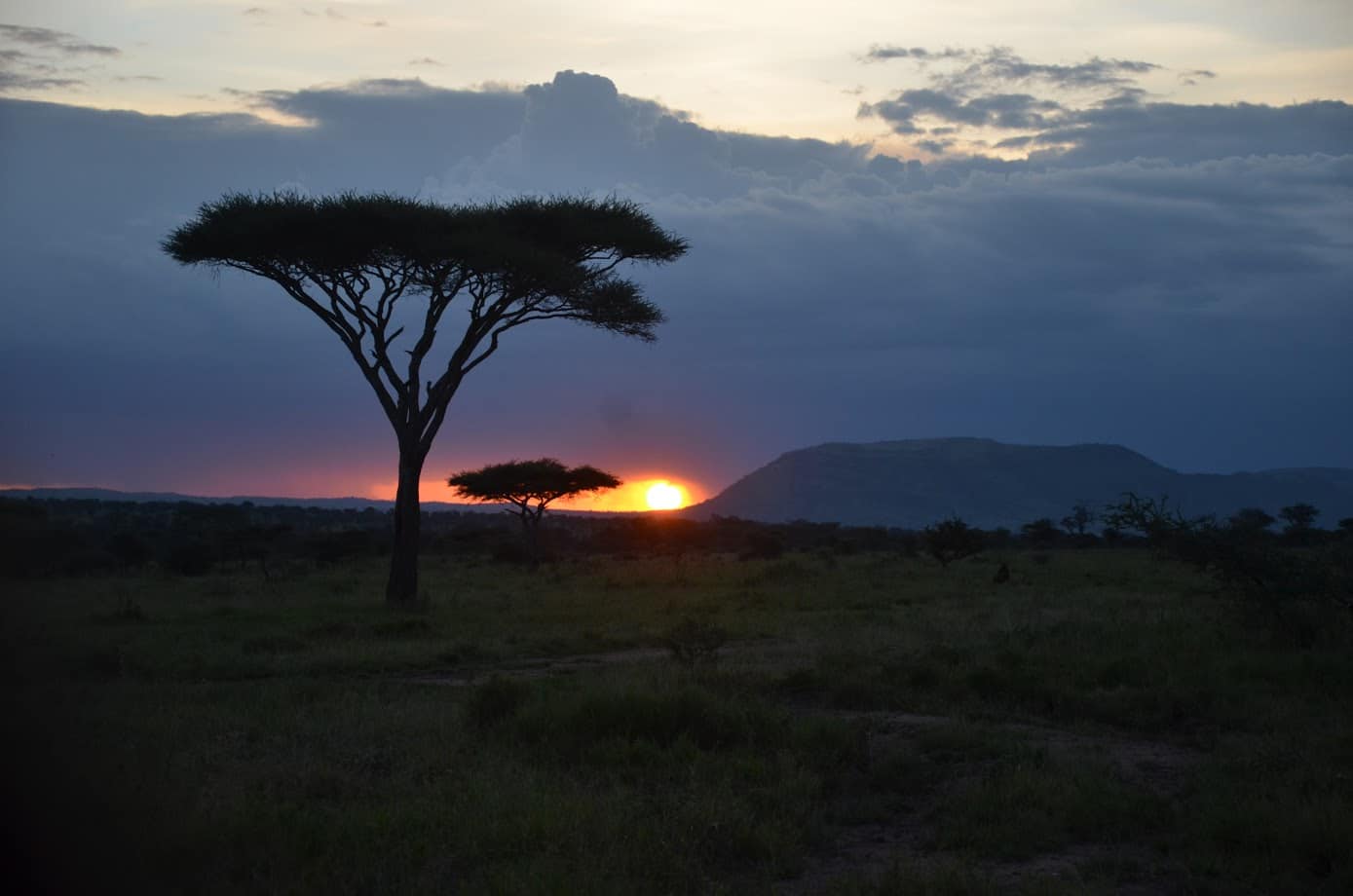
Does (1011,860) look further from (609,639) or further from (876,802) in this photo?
(609,639)

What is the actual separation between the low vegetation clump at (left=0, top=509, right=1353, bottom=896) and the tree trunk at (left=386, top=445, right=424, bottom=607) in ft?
18.5

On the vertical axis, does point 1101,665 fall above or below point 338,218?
below

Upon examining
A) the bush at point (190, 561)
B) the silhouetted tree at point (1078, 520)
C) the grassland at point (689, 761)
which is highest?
the silhouetted tree at point (1078, 520)

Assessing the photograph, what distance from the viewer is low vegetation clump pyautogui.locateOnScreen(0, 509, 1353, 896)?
627 cm

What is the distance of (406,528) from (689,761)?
16.3 m

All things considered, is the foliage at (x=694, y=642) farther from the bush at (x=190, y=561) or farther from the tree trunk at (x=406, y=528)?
the bush at (x=190, y=561)

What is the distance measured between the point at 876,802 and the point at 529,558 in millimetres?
38182

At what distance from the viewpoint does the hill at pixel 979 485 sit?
6230 inches

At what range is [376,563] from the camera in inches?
1704

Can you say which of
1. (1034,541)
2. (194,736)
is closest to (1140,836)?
(194,736)

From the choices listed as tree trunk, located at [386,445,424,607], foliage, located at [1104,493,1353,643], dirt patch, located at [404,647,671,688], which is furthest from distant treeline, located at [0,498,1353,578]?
dirt patch, located at [404,647,671,688]

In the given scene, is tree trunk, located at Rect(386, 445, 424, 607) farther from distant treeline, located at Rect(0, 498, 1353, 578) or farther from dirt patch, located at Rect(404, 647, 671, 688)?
dirt patch, located at Rect(404, 647, 671, 688)

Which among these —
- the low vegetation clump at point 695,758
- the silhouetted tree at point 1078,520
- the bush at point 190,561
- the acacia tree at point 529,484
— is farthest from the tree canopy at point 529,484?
the low vegetation clump at point 695,758

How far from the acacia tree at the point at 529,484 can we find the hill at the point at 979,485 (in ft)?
351
